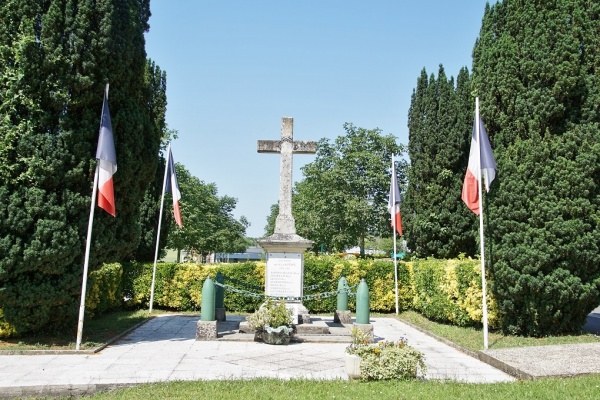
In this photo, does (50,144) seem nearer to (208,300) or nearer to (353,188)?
(208,300)

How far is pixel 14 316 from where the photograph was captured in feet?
30.0

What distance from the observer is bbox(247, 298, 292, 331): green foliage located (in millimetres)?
10367

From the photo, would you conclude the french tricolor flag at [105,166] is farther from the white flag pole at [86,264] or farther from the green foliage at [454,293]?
the green foliage at [454,293]

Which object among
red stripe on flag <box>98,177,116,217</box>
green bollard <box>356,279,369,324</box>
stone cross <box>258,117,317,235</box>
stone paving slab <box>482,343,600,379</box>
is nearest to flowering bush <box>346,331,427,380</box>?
stone paving slab <box>482,343,600,379</box>

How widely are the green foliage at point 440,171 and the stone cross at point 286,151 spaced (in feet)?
21.6

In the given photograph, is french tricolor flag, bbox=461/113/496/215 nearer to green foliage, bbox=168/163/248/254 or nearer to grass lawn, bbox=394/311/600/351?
grass lawn, bbox=394/311/600/351

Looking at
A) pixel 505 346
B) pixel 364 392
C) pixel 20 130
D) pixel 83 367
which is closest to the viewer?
pixel 364 392

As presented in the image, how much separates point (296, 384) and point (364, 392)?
40.7 inches

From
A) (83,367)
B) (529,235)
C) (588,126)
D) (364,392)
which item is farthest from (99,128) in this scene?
(588,126)

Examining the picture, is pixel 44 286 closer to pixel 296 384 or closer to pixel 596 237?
pixel 296 384

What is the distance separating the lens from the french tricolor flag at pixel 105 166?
9.41m

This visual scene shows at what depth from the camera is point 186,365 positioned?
8.21m

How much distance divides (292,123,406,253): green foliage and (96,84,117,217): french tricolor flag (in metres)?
17.2

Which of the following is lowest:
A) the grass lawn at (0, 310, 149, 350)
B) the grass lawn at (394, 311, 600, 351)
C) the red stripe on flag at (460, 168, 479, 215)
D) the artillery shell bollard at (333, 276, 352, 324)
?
the grass lawn at (0, 310, 149, 350)
